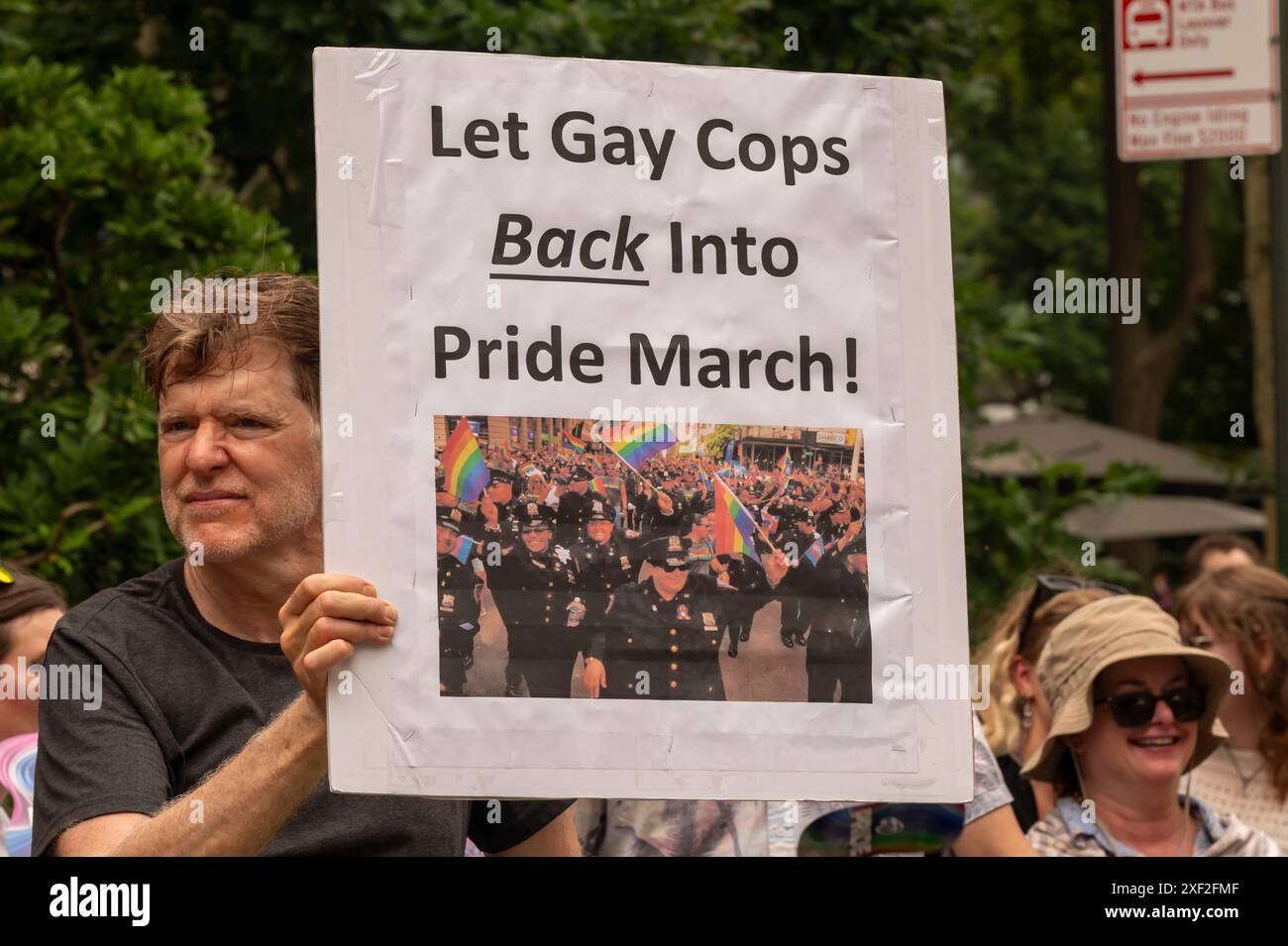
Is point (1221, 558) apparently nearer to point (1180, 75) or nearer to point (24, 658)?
point (1180, 75)

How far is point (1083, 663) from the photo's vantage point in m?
4.09

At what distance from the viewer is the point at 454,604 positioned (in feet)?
7.37

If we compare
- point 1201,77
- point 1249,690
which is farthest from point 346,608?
point 1201,77

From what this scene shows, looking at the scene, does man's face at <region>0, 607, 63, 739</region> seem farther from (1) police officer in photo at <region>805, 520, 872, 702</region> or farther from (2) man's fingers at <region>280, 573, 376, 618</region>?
(1) police officer in photo at <region>805, 520, 872, 702</region>

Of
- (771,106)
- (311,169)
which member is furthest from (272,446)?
(311,169)

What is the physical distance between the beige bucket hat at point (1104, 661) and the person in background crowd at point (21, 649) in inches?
95.0

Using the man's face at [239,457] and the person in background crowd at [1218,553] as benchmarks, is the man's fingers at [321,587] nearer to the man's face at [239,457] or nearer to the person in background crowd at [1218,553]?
the man's face at [239,457]

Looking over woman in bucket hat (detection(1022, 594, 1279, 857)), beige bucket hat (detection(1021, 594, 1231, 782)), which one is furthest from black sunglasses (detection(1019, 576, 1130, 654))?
woman in bucket hat (detection(1022, 594, 1279, 857))

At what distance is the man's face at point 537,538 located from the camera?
7.47 feet

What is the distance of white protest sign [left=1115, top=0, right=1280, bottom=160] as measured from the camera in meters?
6.70

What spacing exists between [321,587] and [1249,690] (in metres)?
3.60

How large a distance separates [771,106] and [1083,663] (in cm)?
211

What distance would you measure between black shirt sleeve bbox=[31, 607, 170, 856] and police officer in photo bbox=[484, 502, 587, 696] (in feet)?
1.88
